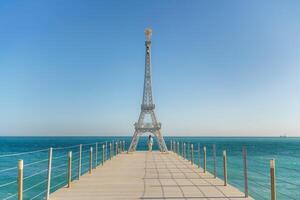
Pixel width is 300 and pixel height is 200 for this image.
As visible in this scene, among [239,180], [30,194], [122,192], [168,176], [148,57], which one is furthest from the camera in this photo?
[148,57]

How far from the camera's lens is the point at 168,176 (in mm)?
10570

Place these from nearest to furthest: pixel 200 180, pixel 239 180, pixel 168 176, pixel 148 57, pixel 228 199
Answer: pixel 228 199 → pixel 200 180 → pixel 168 176 → pixel 239 180 → pixel 148 57

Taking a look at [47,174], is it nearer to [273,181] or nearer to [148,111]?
[273,181]

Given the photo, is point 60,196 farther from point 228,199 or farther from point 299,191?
point 299,191

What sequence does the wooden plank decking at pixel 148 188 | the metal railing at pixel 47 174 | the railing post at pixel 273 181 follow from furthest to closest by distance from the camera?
the wooden plank decking at pixel 148 188, the metal railing at pixel 47 174, the railing post at pixel 273 181

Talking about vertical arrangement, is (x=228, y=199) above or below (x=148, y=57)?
below

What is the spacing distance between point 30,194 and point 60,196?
11.5m

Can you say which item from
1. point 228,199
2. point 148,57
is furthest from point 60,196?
point 148,57

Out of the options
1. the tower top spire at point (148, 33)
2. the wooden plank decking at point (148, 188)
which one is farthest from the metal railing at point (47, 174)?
the tower top spire at point (148, 33)

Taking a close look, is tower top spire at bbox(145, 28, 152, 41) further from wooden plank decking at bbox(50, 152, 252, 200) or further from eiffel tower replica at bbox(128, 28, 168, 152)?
wooden plank decking at bbox(50, 152, 252, 200)

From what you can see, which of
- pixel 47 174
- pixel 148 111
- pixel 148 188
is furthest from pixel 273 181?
pixel 148 111

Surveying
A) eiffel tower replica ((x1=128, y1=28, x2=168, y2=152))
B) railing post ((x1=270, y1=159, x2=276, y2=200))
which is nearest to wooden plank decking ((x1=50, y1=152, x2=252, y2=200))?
railing post ((x1=270, y1=159, x2=276, y2=200))

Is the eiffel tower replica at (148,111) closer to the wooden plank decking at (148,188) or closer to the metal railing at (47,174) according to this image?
the metal railing at (47,174)

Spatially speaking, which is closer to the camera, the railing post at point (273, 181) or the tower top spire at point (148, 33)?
the railing post at point (273, 181)
